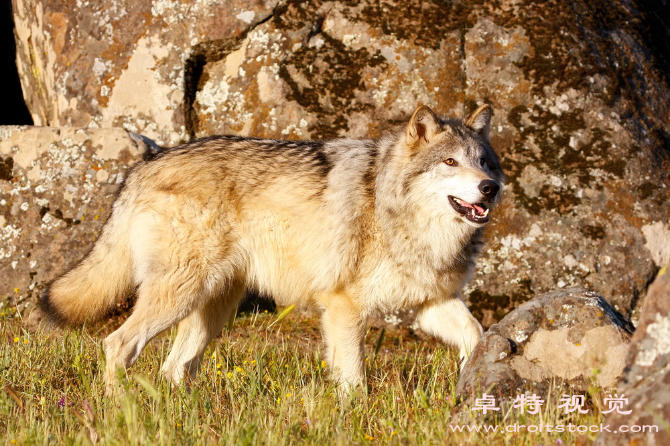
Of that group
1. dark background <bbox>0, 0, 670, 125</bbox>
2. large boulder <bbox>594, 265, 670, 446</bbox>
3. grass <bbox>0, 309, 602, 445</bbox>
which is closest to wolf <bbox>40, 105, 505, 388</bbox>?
grass <bbox>0, 309, 602, 445</bbox>

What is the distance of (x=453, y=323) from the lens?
14.2ft

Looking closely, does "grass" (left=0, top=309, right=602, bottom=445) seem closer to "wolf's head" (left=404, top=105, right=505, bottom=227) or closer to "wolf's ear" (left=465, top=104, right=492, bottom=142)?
"wolf's head" (left=404, top=105, right=505, bottom=227)

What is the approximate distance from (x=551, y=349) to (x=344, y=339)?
143 cm

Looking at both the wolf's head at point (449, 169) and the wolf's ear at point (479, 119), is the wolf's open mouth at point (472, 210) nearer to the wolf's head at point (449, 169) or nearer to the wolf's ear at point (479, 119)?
the wolf's head at point (449, 169)

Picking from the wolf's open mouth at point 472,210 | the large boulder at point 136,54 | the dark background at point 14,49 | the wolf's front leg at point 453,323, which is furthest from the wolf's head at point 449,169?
the dark background at point 14,49

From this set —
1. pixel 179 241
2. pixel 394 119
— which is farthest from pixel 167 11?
pixel 179 241

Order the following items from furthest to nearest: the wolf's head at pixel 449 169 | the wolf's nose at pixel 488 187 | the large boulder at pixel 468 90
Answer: the large boulder at pixel 468 90 < the wolf's head at pixel 449 169 < the wolf's nose at pixel 488 187

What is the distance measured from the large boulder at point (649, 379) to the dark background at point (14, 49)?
16.9 ft

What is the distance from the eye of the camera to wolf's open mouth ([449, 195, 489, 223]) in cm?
411

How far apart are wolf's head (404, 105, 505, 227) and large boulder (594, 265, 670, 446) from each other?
68.7 inches

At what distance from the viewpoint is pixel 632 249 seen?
5.61 meters

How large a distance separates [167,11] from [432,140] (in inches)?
146

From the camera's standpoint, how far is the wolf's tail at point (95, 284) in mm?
4344

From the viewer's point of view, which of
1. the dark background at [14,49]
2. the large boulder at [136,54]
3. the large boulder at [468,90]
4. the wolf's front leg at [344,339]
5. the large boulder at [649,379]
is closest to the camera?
the large boulder at [649,379]
